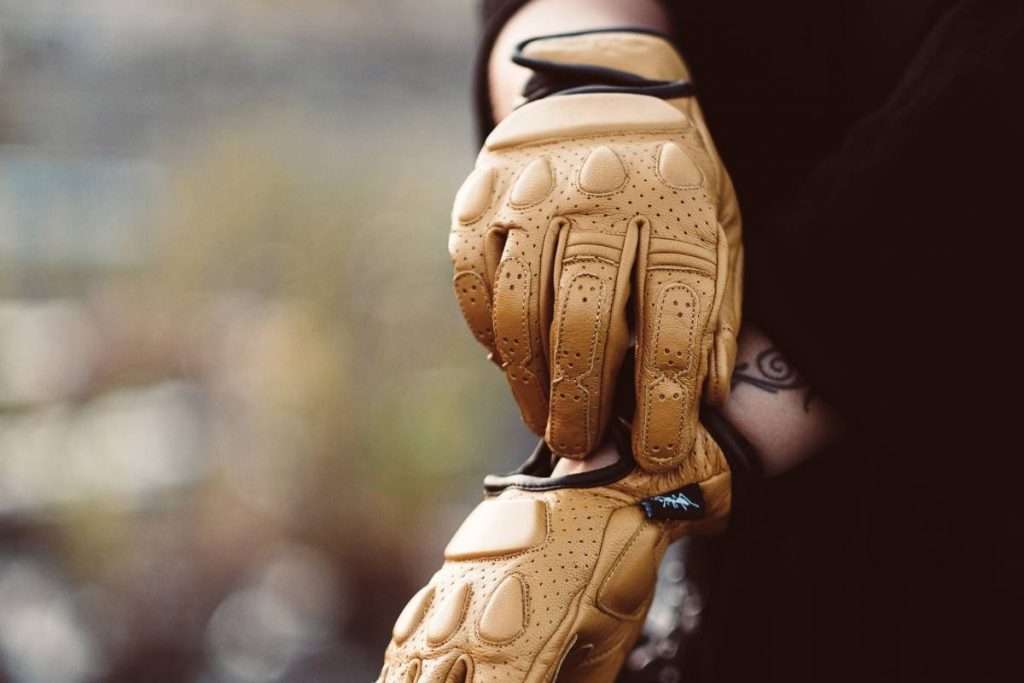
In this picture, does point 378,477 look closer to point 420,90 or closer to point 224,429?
point 224,429

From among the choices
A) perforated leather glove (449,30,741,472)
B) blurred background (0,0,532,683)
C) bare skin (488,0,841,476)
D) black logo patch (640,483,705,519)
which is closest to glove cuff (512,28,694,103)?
perforated leather glove (449,30,741,472)

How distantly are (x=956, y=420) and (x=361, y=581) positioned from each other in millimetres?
4213

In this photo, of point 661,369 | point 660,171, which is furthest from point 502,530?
point 660,171

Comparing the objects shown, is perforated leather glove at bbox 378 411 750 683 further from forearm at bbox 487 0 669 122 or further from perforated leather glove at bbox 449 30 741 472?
forearm at bbox 487 0 669 122

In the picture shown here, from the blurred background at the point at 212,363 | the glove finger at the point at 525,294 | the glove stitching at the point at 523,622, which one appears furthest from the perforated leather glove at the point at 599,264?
the blurred background at the point at 212,363

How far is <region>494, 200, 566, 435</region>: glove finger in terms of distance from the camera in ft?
3.11

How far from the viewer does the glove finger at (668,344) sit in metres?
0.93

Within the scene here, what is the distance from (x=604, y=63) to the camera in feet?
3.57

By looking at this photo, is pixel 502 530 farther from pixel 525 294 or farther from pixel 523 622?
pixel 525 294

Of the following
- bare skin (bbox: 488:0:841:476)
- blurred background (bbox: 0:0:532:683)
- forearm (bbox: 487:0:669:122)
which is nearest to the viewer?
bare skin (bbox: 488:0:841:476)

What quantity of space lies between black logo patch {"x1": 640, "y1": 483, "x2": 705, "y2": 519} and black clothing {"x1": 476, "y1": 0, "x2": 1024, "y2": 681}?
0.13 m

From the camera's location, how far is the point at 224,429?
4730 millimetres

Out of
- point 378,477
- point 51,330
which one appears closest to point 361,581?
point 378,477

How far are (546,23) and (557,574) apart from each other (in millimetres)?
573
